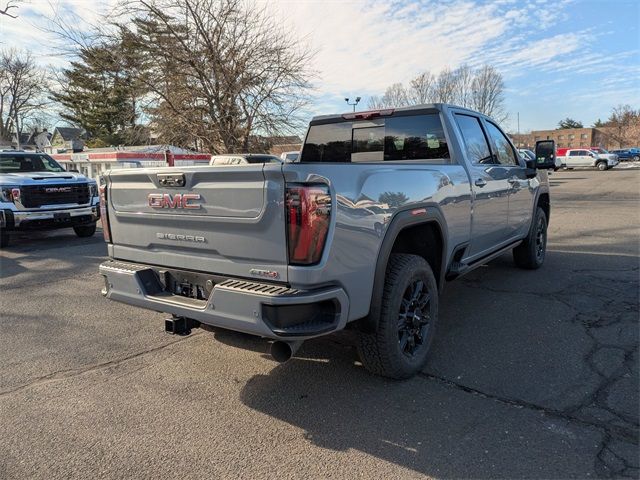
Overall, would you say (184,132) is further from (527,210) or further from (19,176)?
(527,210)

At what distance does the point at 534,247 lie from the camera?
21.5 ft

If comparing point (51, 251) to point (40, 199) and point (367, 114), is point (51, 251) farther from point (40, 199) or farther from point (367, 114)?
point (367, 114)

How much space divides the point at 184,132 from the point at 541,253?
51.5 ft

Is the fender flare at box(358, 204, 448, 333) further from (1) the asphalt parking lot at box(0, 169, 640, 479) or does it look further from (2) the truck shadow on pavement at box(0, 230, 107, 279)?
(2) the truck shadow on pavement at box(0, 230, 107, 279)

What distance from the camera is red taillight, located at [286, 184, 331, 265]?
8.75ft

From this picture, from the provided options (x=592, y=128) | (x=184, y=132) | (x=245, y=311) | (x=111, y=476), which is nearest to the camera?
(x=111, y=476)

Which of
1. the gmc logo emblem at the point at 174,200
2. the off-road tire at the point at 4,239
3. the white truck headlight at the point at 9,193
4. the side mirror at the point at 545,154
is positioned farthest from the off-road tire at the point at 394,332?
the off-road tire at the point at 4,239

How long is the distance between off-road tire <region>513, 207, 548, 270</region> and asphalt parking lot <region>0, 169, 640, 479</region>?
44.1 inches

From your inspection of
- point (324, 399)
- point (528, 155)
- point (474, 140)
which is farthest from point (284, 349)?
point (528, 155)

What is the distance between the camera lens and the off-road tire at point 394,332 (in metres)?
3.21

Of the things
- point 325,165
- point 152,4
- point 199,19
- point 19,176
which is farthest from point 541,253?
point 152,4

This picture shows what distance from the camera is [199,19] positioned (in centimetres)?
1723

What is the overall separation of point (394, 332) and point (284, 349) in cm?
81

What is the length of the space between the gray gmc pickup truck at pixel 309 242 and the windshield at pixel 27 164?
840 centimetres
